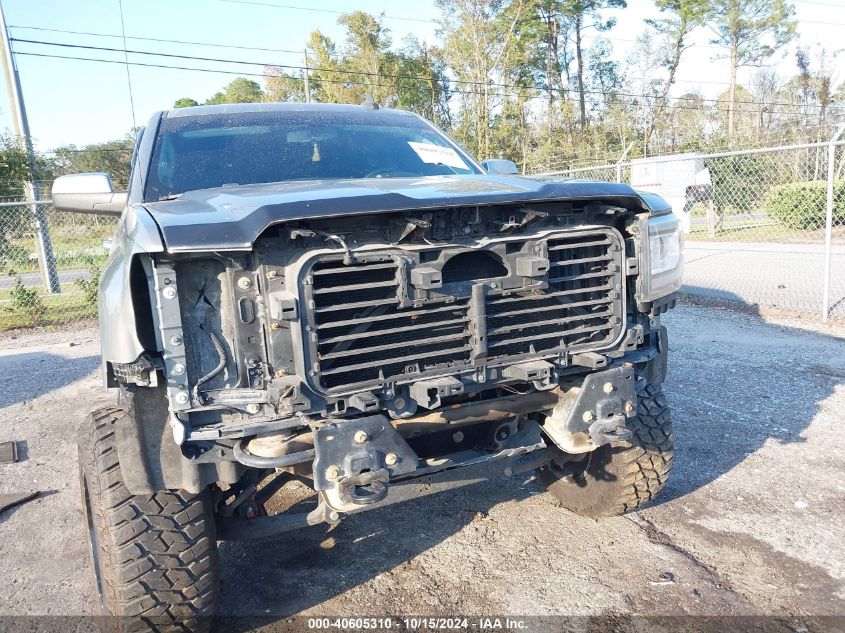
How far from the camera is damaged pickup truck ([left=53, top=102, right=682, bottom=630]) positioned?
2.17 metres

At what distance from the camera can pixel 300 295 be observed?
214cm

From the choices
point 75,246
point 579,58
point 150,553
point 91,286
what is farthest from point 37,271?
point 579,58

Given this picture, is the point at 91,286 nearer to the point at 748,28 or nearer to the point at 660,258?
the point at 660,258

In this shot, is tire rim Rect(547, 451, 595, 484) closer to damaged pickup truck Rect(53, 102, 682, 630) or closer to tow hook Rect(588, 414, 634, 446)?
damaged pickup truck Rect(53, 102, 682, 630)

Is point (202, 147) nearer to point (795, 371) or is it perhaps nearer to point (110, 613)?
point (110, 613)

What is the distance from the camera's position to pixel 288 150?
3.46m

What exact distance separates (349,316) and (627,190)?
125 centimetres

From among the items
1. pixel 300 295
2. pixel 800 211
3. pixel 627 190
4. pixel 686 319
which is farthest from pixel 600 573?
pixel 800 211

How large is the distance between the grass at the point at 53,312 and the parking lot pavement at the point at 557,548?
20.2ft

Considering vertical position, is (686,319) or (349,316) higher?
(349,316)

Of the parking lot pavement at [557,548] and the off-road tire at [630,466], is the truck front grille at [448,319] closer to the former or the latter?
the off-road tire at [630,466]

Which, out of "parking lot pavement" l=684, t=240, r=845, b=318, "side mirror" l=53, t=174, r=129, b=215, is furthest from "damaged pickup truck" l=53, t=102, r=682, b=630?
"parking lot pavement" l=684, t=240, r=845, b=318

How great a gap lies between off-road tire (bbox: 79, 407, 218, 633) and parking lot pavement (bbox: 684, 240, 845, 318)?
5215 millimetres

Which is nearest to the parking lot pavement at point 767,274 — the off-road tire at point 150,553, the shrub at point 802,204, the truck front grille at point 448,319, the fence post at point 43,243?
the shrub at point 802,204
